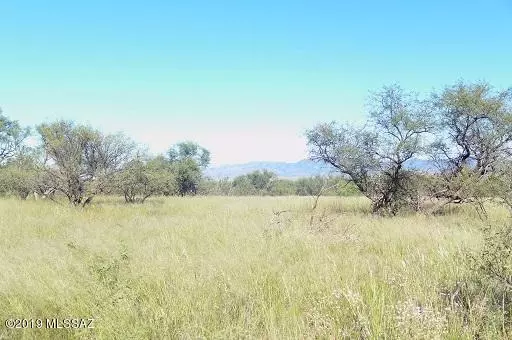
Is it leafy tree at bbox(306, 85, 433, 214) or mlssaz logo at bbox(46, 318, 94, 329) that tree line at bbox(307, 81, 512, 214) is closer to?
leafy tree at bbox(306, 85, 433, 214)

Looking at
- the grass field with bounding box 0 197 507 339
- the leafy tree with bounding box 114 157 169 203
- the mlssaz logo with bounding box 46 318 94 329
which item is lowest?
the mlssaz logo with bounding box 46 318 94 329

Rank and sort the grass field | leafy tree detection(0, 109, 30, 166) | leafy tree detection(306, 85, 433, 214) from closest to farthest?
the grass field, leafy tree detection(306, 85, 433, 214), leafy tree detection(0, 109, 30, 166)

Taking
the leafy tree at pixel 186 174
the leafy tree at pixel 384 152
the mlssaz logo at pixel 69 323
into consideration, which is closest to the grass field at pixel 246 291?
the mlssaz logo at pixel 69 323

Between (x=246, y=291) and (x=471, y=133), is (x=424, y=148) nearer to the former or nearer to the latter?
(x=471, y=133)

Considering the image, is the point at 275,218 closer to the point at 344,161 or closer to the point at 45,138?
the point at 344,161

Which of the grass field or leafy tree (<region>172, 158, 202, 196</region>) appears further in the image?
leafy tree (<region>172, 158, 202, 196</region>)

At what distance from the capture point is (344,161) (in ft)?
45.7

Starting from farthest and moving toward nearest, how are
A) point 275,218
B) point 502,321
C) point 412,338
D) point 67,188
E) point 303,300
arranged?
point 67,188
point 275,218
point 303,300
point 502,321
point 412,338

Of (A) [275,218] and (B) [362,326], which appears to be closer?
(B) [362,326]

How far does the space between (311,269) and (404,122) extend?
10.2m

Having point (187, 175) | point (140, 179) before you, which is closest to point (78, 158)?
point (140, 179)

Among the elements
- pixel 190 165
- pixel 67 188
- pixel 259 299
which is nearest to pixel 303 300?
pixel 259 299

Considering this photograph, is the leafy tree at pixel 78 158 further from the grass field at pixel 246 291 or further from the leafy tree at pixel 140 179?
the grass field at pixel 246 291

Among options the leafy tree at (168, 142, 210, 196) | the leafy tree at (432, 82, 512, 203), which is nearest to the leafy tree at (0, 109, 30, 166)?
the leafy tree at (168, 142, 210, 196)
